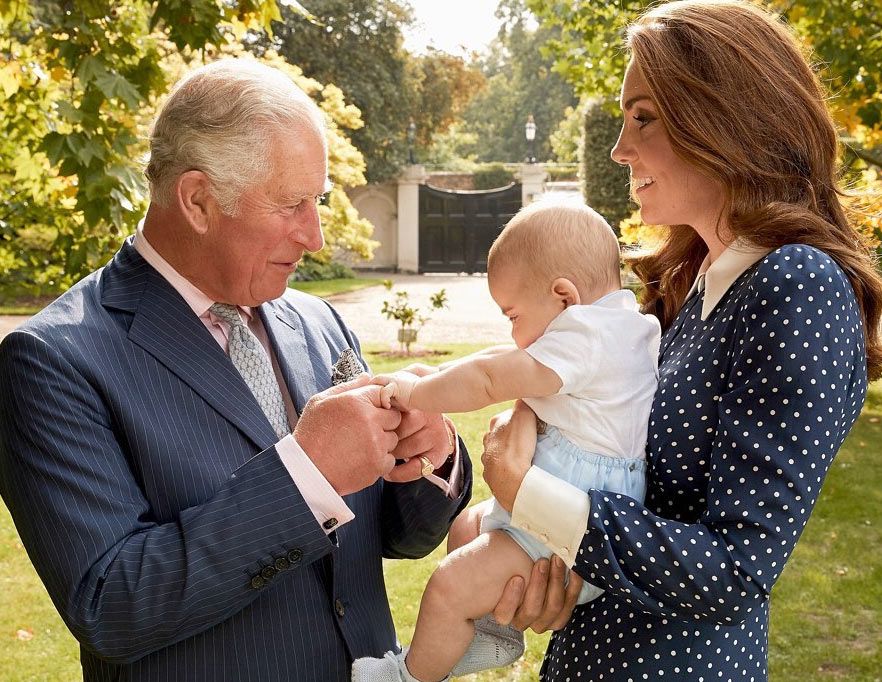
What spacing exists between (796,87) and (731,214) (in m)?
0.28

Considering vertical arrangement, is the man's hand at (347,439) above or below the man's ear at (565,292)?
below

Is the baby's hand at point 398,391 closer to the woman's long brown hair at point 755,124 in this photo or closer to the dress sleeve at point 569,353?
the dress sleeve at point 569,353

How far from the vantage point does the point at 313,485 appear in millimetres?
1972

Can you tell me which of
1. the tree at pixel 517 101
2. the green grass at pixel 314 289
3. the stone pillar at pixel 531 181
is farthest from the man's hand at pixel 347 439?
the tree at pixel 517 101

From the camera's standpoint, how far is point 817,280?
1.68 metres

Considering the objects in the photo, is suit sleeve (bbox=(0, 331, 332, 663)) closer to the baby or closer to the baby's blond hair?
the baby

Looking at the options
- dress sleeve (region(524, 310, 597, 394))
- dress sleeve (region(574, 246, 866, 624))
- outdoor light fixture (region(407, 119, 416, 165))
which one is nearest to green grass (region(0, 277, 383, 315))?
→ outdoor light fixture (region(407, 119, 416, 165))

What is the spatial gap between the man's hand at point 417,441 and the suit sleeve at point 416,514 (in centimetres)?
11

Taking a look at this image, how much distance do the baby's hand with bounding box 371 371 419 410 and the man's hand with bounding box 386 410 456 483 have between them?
76mm

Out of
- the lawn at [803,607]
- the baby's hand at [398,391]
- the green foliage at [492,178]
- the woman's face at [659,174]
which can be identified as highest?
the woman's face at [659,174]

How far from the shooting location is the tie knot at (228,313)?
2.33 meters

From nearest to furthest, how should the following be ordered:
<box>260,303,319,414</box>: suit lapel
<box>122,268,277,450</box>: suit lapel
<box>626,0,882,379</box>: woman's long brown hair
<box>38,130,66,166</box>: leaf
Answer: <box>626,0,882,379</box>: woman's long brown hair, <box>122,268,277,450</box>: suit lapel, <box>260,303,319,414</box>: suit lapel, <box>38,130,66,166</box>: leaf

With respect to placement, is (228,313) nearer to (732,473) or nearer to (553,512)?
(553,512)

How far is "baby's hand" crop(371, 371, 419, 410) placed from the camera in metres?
2.08
